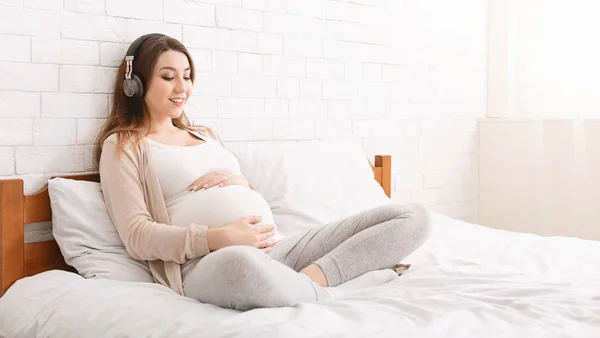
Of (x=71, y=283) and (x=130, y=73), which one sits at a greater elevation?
(x=130, y=73)

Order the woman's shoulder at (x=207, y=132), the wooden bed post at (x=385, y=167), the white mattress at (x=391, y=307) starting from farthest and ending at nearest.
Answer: the wooden bed post at (x=385, y=167) < the woman's shoulder at (x=207, y=132) < the white mattress at (x=391, y=307)

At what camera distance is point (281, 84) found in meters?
2.56

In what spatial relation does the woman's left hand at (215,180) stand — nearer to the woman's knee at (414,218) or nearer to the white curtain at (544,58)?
the woman's knee at (414,218)

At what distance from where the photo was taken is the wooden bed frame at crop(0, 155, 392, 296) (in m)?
1.88

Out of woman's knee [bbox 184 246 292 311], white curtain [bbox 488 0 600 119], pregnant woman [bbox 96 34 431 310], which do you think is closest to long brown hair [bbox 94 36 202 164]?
pregnant woman [bbox 96 34 431 310]

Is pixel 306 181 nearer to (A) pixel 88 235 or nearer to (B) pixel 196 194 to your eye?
(B) pixel 196 194

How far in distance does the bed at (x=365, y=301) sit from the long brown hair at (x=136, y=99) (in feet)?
0.59

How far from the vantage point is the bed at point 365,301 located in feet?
4.21

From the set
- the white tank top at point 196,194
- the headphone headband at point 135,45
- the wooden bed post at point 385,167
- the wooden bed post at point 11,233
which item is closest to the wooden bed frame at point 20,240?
the wooden bed post at point 11,233

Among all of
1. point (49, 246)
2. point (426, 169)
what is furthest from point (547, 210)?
point (49, 246)

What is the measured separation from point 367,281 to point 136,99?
0.88m

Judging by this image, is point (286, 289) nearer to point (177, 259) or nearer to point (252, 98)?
point (177, 259)

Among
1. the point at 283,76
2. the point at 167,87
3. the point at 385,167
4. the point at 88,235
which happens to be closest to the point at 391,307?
the point at 88,235

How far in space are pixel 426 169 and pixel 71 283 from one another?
5.74ft
